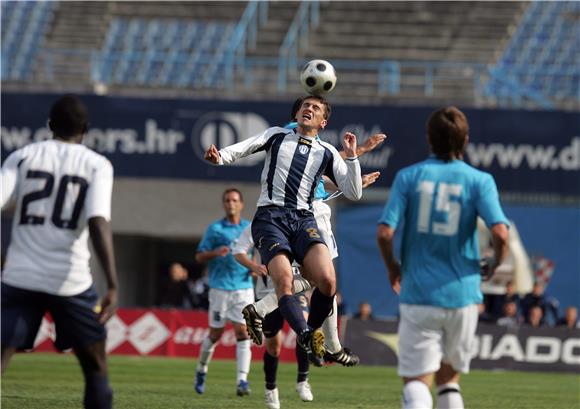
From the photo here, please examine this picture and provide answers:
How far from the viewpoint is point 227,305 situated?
14125 millimetres

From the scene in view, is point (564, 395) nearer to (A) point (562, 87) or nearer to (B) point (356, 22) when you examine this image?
(A) point (562, 87)

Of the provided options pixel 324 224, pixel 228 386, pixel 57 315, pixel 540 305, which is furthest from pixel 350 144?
pixel 540 305

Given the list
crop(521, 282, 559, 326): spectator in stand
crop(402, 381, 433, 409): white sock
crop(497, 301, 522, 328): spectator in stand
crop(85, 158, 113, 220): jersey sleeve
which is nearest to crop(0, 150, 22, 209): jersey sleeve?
crop(85, 158, 113, 220): jersey sleeve

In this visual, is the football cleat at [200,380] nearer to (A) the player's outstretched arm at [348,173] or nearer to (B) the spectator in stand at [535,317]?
(A) the player's outstretched arm at [348,173]

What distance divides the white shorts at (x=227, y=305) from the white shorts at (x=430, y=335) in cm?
709

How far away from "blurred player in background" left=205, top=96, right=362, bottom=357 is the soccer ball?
28 cm

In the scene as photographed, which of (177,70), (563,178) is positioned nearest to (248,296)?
(563,178)

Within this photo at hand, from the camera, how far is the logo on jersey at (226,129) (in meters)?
25.9

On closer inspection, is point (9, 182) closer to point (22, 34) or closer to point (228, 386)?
point (228, 386)

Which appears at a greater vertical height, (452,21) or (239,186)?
(452,21)

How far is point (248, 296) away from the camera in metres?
14.3

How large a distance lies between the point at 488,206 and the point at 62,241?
2.45 meters

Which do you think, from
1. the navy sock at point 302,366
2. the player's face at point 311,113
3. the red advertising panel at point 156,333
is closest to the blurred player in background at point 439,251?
the player's face at point 311,113

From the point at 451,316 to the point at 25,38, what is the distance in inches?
1099
